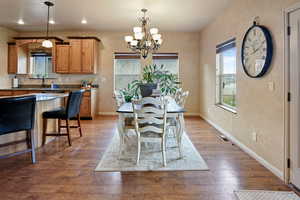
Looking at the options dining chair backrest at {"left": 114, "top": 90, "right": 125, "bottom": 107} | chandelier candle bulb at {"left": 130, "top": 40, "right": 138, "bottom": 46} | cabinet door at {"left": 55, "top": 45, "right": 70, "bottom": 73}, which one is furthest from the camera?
cabinet door at {"left": 55, "top": 45, "right": 70, "bottom": 73}

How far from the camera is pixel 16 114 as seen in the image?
9.21 ft

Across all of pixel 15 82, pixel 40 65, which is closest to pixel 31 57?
pixel 40 65

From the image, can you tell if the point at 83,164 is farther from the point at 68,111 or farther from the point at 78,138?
the point at 78,138

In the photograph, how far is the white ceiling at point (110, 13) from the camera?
14.5 feet

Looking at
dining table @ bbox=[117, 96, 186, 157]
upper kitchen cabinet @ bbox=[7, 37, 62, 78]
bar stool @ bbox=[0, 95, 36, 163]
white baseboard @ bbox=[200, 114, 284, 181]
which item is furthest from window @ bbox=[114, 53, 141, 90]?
bar stool @ bbox=[0, 95, 36, 163]

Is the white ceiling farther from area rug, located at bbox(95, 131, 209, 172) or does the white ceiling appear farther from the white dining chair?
area rug, located at bbox(95, 131, 209, 172)

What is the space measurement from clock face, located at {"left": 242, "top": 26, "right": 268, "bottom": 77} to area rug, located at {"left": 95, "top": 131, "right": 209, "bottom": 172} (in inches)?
58.3

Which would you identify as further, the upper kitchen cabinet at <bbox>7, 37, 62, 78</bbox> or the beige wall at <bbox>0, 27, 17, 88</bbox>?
the upper kitchen cabinet at <bbox>7, 37, 62, 78</bbox>

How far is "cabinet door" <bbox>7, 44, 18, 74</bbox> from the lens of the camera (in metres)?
6.67

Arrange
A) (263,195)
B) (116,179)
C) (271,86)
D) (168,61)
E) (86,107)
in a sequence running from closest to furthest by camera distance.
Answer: (263,195) < (116,179) < (271,86) < (86,107) < (168,61)

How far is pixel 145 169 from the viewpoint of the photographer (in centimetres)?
278

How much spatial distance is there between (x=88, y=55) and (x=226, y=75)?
3.94 m

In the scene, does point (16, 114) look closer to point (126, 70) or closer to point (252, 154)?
point (252, 154)

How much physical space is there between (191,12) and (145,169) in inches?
147
